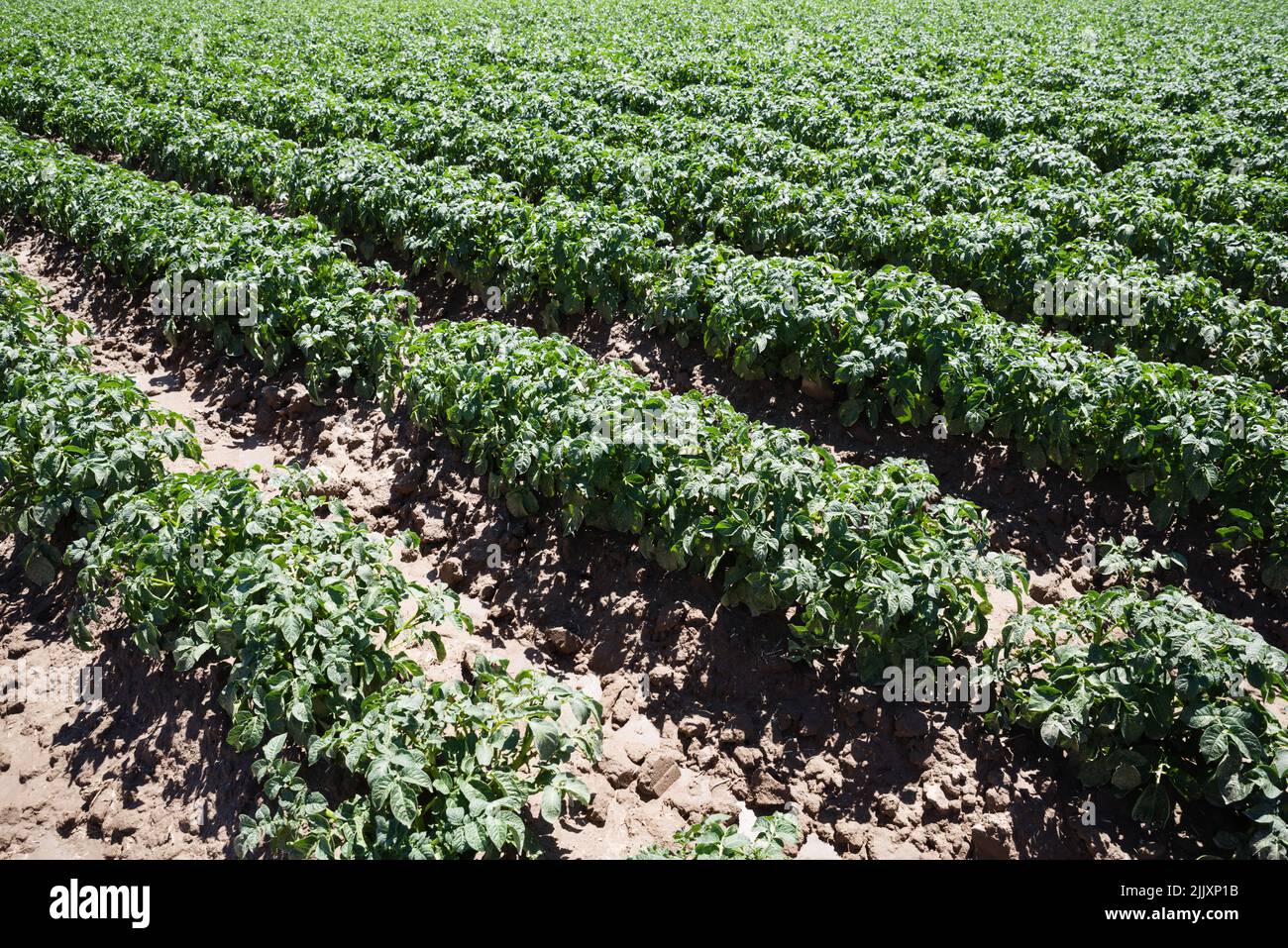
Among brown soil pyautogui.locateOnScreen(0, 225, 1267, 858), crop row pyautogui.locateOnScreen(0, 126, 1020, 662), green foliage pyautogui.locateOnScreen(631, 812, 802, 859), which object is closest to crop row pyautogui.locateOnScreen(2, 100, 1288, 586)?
brown soil pyautogui.locateOnScreen(0, 225, 1267, 858)

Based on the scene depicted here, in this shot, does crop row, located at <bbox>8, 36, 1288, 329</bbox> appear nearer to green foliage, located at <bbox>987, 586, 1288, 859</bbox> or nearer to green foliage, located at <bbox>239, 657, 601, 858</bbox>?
green foliage, located at <bbox>987, 586, 1288, 859</bbox>

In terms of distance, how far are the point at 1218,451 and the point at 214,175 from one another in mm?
11446

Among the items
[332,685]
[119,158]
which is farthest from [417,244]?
[119,158]

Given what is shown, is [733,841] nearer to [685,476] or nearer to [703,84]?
[685,476]

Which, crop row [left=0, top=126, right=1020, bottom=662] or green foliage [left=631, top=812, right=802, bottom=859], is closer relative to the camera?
green foliage [left=631, top=812, right=802, bottom=859]

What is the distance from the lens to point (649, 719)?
15.0 feet

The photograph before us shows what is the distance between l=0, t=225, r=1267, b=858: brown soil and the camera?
4.00m

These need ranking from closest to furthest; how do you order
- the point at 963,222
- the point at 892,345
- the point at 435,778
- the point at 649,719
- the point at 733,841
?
the point at 733,841 → the point at 435,778 → the point at 649,719 → the point at 892,345 → the point at 963,222

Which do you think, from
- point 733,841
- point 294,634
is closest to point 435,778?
point 294,634

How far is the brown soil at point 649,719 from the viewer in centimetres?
400

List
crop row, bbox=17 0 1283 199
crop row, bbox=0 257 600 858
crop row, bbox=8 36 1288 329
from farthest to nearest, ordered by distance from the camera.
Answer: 1. crop row, bbox=17 0 1283 199
2. crop row, bbox=8 36 1288 329
3. crop row, bbox=0 257 600 858

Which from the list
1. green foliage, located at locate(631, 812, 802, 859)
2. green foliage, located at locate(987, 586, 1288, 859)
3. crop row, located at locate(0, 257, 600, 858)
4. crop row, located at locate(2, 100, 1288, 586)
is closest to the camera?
green foliage, located at locate(631, 812, 802, 859)

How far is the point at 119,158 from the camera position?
13.2 meters

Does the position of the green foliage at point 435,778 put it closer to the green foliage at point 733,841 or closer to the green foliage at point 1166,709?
the green foliage at point 733,841
